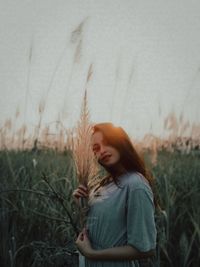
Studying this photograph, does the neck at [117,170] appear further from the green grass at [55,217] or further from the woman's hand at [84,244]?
the green grass at [55,217]

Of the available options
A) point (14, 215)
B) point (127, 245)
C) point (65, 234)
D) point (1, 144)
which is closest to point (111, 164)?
point (127, 245)

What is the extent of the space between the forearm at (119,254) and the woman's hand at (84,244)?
0.05 feet

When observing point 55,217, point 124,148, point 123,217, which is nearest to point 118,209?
point 123,217

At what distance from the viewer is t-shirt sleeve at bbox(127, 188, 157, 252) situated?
1014mm

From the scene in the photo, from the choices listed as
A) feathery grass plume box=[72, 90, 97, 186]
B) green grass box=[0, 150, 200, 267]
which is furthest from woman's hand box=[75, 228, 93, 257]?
green grass box=[0, 150, 200, 267]

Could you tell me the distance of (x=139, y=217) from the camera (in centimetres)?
101

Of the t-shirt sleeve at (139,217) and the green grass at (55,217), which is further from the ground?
the t-shirt sleeve at (139,217)

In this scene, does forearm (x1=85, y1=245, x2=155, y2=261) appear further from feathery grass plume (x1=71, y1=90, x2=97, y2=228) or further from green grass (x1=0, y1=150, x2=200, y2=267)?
green grass (x1=0, y1=150, x2=200, y2=267)

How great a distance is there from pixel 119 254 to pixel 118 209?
8 cm

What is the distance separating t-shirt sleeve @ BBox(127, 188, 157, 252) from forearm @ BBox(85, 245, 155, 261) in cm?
1

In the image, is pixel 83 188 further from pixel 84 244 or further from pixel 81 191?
pixel 84 244

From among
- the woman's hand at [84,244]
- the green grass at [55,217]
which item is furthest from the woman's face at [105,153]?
the green grass at [55,217]

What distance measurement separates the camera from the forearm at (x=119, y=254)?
1.02m

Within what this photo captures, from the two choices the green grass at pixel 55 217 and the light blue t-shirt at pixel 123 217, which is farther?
the green grass at pixel 55 217
